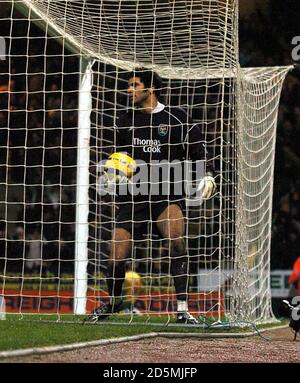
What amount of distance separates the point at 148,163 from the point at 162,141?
0.21 m

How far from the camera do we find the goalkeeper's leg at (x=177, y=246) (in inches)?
294

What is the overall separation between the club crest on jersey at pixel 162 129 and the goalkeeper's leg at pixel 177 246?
0.59 meters

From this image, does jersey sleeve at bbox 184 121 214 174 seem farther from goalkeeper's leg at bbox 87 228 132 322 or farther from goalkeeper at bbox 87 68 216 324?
goalkeeper's leg at bbox 87 228 132 322

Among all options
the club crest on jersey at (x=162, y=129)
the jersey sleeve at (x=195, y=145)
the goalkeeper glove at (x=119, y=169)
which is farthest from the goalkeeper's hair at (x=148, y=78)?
the goalkeeper glove at (x=119, y=169)

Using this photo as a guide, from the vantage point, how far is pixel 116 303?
7.73 m

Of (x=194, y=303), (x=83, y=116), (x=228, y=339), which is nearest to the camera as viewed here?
(x=228, y=339)

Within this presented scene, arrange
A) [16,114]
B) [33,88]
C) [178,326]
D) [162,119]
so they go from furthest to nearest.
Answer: [16,114] < [33,88] < [162,119] < [178,326]

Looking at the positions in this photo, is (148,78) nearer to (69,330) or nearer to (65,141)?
(69,330)

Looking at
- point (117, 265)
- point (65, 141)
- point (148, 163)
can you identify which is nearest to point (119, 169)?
point (148, 163)

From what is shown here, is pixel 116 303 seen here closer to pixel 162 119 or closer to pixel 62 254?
pixel 162 119

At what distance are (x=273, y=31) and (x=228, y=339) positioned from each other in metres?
9.95

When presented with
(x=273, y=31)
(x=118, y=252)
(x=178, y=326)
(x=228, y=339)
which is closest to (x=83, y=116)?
(x=118, y=252)

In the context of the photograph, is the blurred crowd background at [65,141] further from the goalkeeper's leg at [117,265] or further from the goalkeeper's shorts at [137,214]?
the goalkeeper's leg at [117,265]
